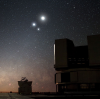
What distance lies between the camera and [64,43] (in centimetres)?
9112

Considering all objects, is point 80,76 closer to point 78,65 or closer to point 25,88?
point 78,65

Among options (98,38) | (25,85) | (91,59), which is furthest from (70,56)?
(25,85)


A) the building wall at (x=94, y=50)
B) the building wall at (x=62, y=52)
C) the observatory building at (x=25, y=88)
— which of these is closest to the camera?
the observatory building at (x=25, y=88)

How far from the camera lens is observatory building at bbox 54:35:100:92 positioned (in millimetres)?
83750

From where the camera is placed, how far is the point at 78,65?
8881 cm

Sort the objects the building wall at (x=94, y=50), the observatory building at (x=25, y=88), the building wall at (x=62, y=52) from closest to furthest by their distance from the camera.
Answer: the observatory building at (x=25, y=88)
the building wall at (x=94, y=50)
the building wall at (x=62, y=52)

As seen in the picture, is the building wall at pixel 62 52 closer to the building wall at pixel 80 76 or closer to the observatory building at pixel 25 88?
the building wall at pixel 80 76

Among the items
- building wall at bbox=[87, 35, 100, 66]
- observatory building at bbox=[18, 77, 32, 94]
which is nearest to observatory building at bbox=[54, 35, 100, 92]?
building wall at bbox=[87, 35, 100, 66]

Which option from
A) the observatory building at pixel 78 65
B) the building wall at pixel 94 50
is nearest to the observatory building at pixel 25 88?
the observatory building at pixel 78 65

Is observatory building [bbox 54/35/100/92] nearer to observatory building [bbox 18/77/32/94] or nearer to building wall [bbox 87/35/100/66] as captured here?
building wall [bbox 87/35/100/66]

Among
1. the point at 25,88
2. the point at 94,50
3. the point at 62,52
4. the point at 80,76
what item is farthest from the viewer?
the point at 62,52

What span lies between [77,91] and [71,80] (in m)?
7.03

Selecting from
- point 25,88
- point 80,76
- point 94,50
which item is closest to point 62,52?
point 80,76

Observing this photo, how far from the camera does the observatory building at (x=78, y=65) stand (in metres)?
83.8
